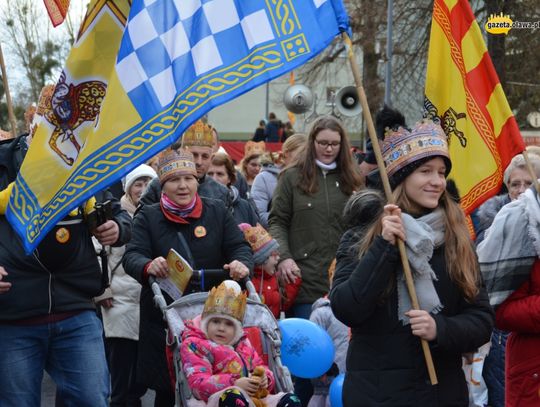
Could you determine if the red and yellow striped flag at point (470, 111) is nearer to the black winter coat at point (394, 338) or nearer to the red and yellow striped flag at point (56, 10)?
the black winter coat at point (394, 338)

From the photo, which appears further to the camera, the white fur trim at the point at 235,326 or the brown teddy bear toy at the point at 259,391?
the white fur trim at the point at 235,326

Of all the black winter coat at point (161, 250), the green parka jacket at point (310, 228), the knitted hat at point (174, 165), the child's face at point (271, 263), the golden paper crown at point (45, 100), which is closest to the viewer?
the golden paper crown at point (45, 100)

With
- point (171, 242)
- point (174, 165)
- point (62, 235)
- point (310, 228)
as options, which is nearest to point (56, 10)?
point (62, 235)

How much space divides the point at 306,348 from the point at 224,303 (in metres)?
1.34

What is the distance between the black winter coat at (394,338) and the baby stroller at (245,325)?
1.85 metres

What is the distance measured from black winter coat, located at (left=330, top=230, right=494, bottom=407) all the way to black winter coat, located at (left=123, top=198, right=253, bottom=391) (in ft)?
8.23

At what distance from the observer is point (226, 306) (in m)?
6.52

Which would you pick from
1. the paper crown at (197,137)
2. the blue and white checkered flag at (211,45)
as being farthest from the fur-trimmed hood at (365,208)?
the paper crown at (197,137)

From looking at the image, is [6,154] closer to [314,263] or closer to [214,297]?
[214,297]

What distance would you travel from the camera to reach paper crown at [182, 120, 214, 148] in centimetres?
854

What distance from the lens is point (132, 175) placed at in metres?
9.52

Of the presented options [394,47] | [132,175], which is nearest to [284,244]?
[132,175]

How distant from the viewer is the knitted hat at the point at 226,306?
6.52 m

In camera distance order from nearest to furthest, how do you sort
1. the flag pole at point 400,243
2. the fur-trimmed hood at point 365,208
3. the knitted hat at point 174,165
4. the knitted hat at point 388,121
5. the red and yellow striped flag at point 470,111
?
the flag pole at point 400,243
the fur-trimmed hood at point 365,208
the knitted hat at point 388,121
the red and yellow striped flag at point 470,111
the knitted hat at point 174,165
